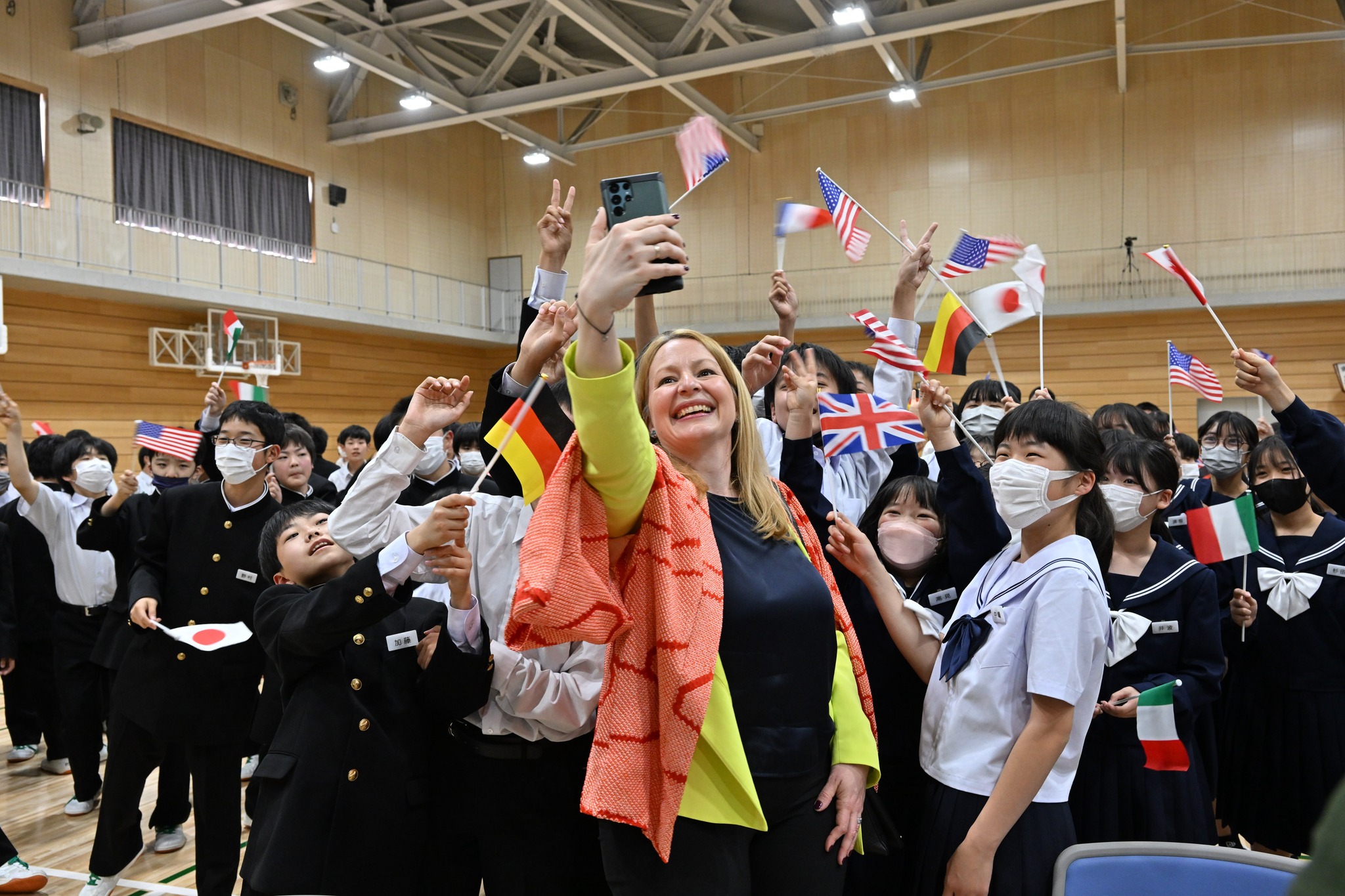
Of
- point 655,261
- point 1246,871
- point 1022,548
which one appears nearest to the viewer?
point 655,261

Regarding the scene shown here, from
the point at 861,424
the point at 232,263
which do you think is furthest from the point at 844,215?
the point at 232,263

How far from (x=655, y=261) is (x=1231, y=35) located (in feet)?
58.1

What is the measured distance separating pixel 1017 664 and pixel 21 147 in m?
14.1

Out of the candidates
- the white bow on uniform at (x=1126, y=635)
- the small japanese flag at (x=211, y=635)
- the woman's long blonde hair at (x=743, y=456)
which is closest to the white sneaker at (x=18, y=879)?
the small japanese flag at (x=211, y=635)

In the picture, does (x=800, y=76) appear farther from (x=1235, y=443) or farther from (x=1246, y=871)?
(x=1246, y=871)

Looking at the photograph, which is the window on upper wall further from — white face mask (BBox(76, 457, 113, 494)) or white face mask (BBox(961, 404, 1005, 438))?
white face mask (BBox(961, 404, 1005, 438))

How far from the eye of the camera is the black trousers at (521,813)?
2332mm

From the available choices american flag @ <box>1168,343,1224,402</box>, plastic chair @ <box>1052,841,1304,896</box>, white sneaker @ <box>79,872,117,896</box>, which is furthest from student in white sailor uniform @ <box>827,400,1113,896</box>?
american flag @ <box>1168,343,1224,402</box>

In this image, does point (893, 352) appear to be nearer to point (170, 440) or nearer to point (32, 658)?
point (170, 440)

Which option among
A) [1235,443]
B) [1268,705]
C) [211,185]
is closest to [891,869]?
[1268,705]

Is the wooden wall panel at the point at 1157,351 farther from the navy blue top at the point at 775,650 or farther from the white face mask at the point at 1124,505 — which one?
the navy blue top at the point at 775,650

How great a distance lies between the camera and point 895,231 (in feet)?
55.4

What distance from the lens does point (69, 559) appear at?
16.3ft

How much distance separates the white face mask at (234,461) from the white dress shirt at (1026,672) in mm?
2731
